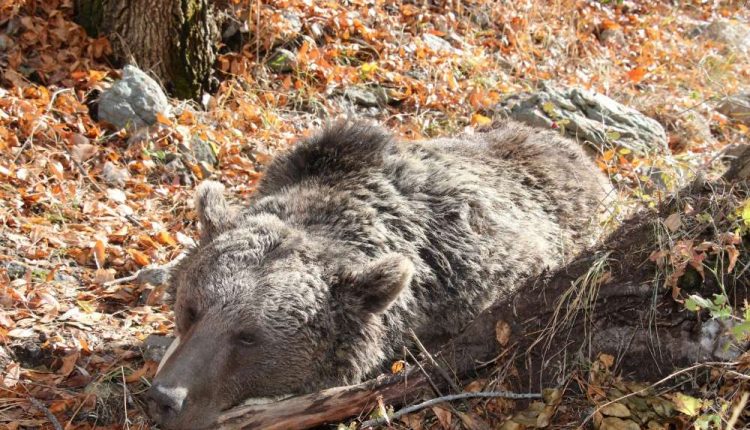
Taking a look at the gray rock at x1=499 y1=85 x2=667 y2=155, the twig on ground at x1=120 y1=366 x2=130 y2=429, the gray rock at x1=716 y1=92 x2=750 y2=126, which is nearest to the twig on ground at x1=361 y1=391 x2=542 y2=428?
the twig on ground at x1=120 y1=366 x2=130 y2=429

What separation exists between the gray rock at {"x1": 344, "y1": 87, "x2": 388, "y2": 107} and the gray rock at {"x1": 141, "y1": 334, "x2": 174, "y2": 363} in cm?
440

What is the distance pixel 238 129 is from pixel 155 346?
3.43m

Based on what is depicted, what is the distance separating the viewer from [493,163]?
6.01 metres

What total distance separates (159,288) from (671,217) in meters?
3.68

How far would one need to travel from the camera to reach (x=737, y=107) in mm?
10016

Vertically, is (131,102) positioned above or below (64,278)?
above

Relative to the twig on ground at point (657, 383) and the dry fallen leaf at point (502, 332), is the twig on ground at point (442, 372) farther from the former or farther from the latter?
the twig on ground at point (657, 383)

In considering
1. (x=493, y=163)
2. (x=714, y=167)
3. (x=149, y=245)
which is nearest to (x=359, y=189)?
(x=493, y=163)

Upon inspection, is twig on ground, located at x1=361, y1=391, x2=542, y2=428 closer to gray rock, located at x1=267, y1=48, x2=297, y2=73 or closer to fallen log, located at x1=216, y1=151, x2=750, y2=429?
fallen log, located at x1=216, y1=151, x2=750, y2=429

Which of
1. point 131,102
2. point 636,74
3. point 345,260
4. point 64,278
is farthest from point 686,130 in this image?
point 64,278

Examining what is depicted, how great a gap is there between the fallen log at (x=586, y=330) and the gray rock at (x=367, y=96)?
16.4ft

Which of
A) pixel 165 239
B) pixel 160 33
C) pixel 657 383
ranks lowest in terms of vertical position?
pixel 165 239

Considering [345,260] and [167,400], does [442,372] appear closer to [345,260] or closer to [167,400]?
[345,260]

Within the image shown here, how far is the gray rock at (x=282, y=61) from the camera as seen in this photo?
8922mm
